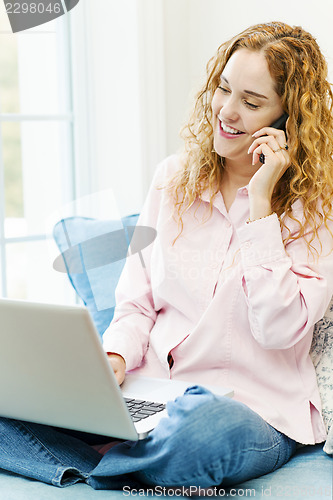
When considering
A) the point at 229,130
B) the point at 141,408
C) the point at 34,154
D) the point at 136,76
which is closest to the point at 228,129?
the point at 229,130

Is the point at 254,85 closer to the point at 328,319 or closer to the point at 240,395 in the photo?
the point at 328,319

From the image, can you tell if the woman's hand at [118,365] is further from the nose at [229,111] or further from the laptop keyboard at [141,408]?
the nose at [229,111]

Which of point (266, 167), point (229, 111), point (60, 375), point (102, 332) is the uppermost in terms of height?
point (229, 111)

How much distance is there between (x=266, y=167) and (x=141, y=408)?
569 millimetres

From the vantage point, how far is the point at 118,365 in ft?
4.96

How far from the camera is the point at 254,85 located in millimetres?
1531

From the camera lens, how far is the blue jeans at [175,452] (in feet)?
3.91

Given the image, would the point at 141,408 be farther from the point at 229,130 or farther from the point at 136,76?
the point at 136,76

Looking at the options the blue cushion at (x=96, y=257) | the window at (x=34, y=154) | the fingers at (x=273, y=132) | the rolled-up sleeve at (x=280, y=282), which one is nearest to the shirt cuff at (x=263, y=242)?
the rolled-up sleeve at (x=280, y=282)

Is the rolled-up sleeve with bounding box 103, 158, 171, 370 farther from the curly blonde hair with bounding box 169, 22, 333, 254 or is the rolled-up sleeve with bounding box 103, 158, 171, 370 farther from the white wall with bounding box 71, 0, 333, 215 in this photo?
the white wall with bounding box 71, 0, 333, 215

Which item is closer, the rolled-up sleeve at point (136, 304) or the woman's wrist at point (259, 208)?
the woman's wrist at point (259, 208)

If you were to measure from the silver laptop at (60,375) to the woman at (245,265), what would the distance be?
9 centimetres

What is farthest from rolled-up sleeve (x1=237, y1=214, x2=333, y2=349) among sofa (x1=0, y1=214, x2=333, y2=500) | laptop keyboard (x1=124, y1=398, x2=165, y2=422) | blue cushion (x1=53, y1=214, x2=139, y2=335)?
blue cushion (x1=53, y1=214, x2=139, y2=335)

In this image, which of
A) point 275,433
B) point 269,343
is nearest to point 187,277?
point 269,343
